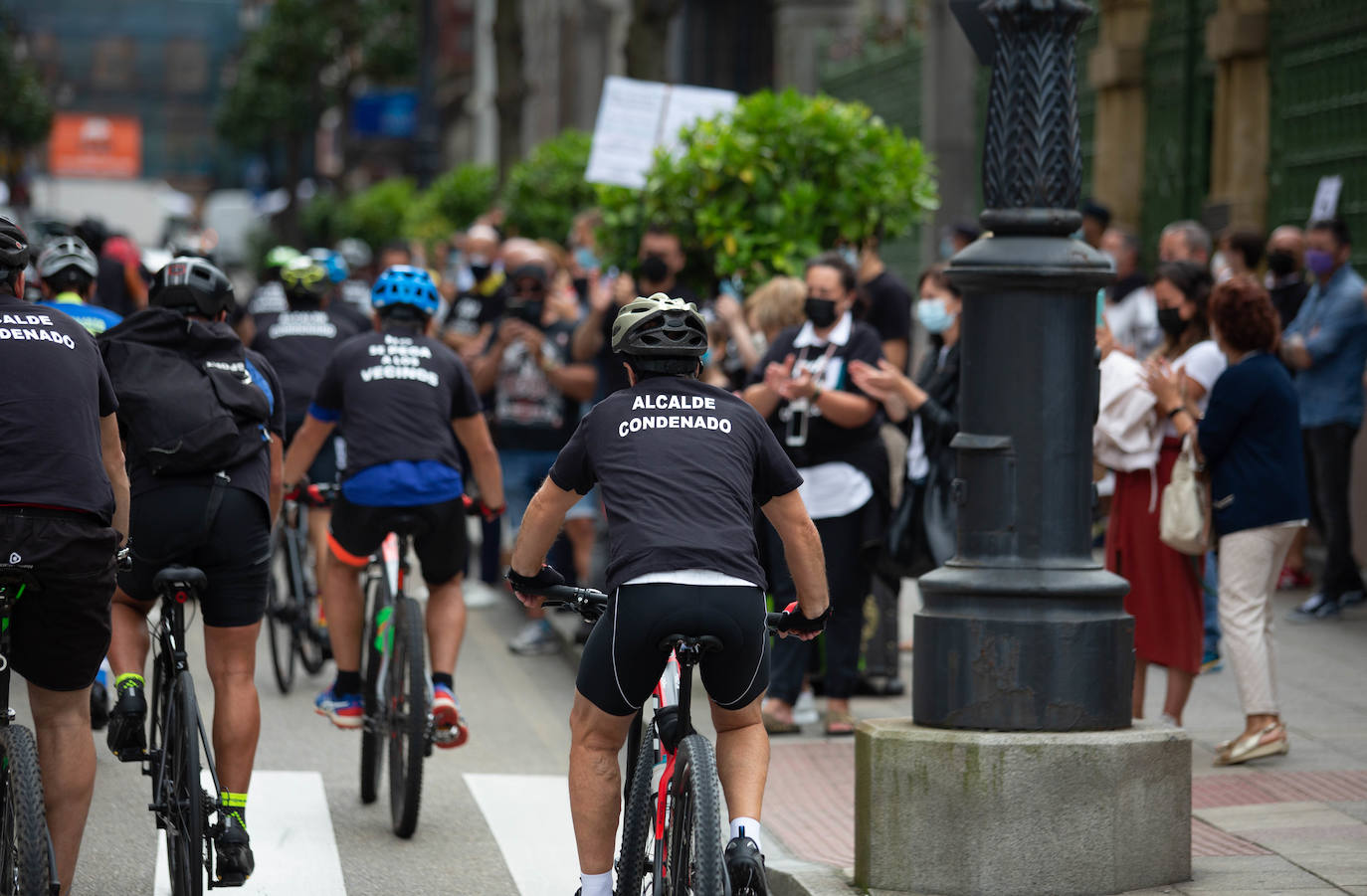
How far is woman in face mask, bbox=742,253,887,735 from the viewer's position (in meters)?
8.58

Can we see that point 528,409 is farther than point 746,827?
Yes

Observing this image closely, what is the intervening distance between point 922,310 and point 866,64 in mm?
13534

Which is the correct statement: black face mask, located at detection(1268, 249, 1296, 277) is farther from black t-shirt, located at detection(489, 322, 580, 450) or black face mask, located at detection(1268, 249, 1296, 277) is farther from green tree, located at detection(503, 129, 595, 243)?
green tree, located at detection(503, 129, 595, 243)

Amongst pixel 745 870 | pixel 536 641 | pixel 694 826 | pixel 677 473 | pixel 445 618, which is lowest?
pixel 536 641

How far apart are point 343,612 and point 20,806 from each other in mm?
2909

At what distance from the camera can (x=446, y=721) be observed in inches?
292

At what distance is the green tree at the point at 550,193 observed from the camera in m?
20.3

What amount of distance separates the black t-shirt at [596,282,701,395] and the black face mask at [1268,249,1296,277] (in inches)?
135

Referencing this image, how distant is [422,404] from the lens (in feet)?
25.2

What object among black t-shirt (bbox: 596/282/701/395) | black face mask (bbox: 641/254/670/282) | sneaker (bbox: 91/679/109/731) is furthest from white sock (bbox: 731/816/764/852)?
black face mask (bbox: 641/254/670/282)

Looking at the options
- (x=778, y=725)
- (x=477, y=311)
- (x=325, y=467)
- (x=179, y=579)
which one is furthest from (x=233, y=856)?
(x=477, y=311)

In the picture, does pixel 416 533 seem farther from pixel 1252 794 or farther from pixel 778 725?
pixel 1252 794

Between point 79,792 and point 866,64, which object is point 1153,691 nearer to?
point 79,792

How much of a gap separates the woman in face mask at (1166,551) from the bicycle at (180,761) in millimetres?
3821
